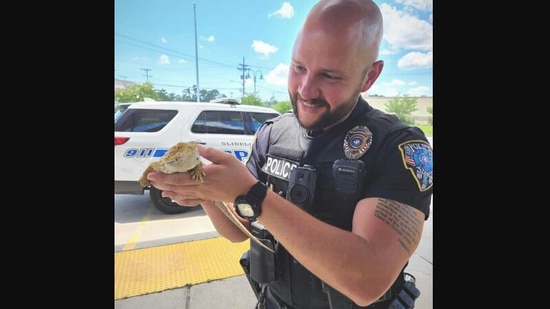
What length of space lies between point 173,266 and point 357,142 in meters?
1.24

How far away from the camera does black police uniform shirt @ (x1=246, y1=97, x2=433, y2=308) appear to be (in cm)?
73

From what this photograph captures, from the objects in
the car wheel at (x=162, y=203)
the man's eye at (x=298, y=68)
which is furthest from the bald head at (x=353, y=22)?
the car wheel at (x=162, y=203)

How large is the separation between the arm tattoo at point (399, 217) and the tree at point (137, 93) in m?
0.83

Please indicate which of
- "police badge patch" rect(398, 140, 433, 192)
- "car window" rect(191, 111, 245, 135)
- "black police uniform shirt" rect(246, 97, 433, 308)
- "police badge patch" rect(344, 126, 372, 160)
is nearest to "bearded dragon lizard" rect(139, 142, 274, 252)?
"black police uniform shirt" rect(246, 97, 433, 308)

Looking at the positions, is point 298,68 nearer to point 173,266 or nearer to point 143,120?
point 143,120

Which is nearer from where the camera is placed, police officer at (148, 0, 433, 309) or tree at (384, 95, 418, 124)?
police officer at (148, 0, 433, 309)

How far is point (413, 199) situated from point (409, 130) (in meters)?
0.20

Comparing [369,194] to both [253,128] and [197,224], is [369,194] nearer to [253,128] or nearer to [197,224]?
[253,128]

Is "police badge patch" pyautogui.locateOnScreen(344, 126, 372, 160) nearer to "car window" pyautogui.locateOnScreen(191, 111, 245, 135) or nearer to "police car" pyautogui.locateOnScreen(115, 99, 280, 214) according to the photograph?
"police car" pyautogui.locateOnScreen(115, 99, 280, 214)

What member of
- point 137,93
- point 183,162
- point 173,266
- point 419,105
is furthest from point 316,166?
point 173,266

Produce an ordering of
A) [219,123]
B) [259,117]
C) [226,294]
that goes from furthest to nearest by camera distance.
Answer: [219,123] → [226,294] → [259,117]

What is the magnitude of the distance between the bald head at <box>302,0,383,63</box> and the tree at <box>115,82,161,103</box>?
58cm

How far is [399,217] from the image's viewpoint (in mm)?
696

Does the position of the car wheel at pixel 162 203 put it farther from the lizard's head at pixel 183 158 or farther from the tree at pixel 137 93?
the lizard's head at pixel 183 158
